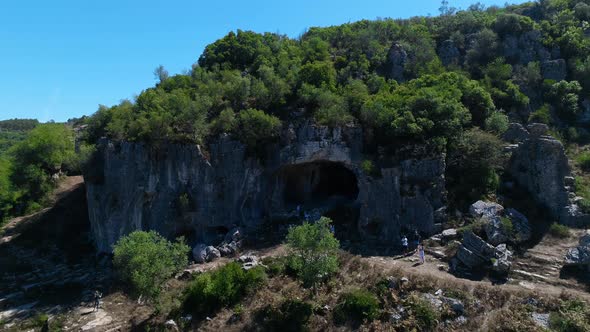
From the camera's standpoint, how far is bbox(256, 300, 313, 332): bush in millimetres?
21672

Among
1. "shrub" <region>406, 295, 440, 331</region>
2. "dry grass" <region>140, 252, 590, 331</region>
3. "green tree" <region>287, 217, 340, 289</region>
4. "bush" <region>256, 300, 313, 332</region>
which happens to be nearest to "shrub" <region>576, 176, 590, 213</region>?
"dry grass" <region>140, 252, 590, 331</region>

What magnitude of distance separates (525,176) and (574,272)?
8.57 m

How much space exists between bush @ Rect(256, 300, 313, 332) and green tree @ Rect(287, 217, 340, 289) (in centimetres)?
126

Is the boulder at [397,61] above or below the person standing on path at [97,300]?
above

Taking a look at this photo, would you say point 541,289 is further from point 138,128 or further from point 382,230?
point 138,128

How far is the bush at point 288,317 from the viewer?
2167cm

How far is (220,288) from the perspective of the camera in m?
23.7

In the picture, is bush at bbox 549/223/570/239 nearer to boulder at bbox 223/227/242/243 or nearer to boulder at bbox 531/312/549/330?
boulder at bbox 531/312/549/330

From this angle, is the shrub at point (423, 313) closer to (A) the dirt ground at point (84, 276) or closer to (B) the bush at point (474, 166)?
(A) the dirt ground at point (84, 276)

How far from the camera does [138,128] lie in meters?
33.2

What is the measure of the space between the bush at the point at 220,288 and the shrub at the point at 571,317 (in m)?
14.0

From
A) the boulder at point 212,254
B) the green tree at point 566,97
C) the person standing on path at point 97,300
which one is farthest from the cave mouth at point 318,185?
the green tree at point 566,97

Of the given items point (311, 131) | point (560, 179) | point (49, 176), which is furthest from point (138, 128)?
point (560, 179)

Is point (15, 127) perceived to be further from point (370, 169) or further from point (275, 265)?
point (370, 169)
